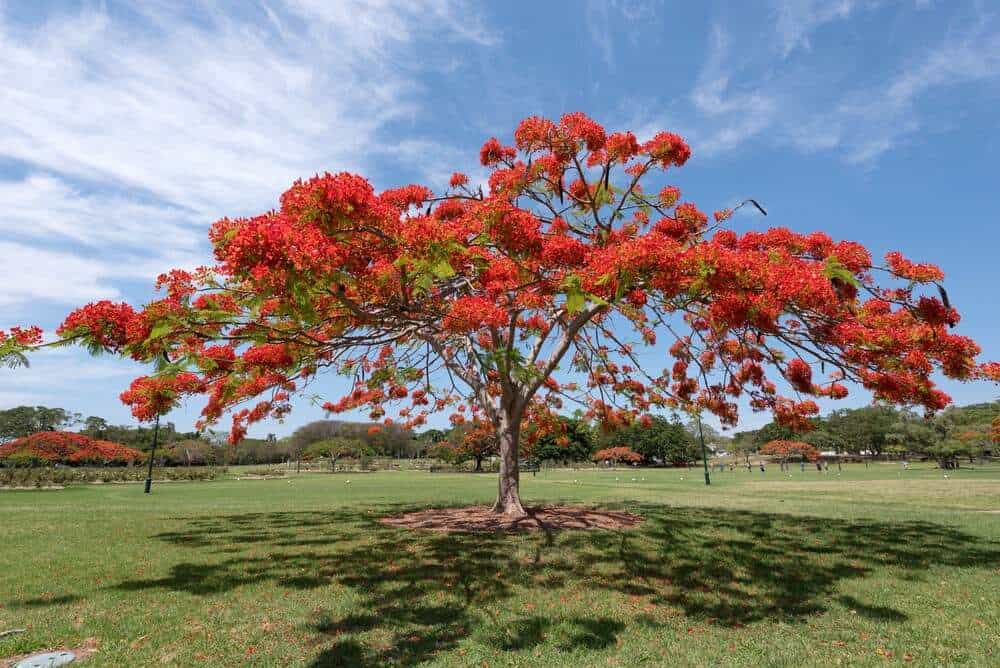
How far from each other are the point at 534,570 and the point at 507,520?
480 centimetres

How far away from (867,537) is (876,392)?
3.93 metres

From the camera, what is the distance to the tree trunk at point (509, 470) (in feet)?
43.7

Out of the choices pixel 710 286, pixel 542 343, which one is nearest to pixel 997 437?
pixel 542 343

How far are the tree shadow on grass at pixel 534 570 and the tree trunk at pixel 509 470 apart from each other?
245cm

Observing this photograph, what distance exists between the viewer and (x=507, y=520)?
41.9 ft

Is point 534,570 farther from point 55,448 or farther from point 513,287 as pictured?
point 55,448

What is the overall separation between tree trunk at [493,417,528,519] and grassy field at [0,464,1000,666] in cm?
257

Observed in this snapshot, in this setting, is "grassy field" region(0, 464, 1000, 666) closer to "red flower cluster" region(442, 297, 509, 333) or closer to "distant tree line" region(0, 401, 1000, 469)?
"red flower cluster" region(442, 297, 509, 333)

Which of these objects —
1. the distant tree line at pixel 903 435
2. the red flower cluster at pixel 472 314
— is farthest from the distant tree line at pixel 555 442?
the red flower cluster at pixel 472 314

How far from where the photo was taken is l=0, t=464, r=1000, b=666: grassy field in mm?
4988

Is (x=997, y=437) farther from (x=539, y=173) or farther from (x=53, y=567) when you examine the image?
(x=53, y=567)

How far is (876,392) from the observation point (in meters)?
9.29

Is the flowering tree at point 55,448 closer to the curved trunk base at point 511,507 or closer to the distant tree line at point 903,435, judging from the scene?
the curved trunk base at point 511,507

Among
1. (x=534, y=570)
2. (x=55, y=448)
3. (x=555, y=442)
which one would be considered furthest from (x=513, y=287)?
(x=555, y=442)
